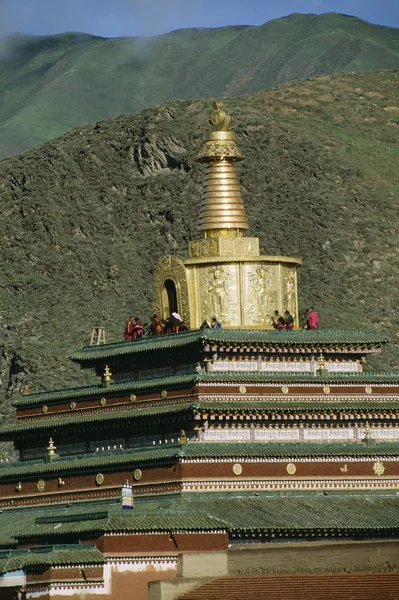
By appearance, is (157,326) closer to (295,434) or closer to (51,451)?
(51,451)

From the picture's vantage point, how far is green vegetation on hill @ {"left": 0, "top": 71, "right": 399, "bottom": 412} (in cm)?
13362

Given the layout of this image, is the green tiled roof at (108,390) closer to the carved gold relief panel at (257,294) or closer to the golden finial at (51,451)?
the golden finial at (51,451)

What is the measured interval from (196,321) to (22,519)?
27.3 feet

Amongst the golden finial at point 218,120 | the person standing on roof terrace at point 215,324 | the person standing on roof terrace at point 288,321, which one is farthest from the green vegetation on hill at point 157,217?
the person standing on roof terrace at point 215,324

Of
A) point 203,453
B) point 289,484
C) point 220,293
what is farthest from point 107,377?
point 289,484

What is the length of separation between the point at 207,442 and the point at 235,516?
12.0ft

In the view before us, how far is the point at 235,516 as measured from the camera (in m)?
65.0

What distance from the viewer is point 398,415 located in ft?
234

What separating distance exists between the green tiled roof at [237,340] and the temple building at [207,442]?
7cm

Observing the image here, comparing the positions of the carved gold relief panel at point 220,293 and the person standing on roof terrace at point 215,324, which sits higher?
the carved gold relief panel at point 220,293

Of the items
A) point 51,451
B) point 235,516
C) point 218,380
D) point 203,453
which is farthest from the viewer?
point 51,451

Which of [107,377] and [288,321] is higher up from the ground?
[288,321]

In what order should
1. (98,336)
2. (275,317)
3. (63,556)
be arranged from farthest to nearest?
(98,336)
(275,317)
(63,556)

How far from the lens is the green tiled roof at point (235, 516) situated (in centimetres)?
6344
